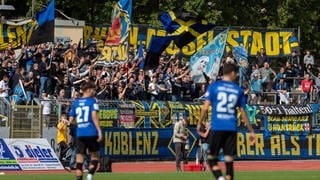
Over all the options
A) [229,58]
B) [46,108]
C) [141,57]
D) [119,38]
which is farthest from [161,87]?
[46,108]

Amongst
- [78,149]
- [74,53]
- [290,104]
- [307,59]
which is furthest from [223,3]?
[78,149]

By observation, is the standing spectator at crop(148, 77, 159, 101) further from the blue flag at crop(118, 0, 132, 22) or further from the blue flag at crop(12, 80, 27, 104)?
the blue flag at crop(12, 80, 27, 104)

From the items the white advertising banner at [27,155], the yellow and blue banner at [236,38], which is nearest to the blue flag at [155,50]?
the yellow and blue banner at [236,38]

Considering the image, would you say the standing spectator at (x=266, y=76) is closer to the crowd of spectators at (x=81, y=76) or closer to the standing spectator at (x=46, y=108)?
the crowd of spectators at (x=81, y=76)

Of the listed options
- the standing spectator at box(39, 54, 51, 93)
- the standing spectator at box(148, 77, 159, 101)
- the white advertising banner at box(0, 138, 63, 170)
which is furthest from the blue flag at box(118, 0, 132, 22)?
the white advertising banner at box(0, 138, 63, 170)

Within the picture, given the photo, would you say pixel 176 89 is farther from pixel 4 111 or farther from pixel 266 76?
pixel 4 111

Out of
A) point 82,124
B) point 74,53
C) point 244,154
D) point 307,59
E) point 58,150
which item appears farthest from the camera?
point 307,59

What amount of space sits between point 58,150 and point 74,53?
419cm

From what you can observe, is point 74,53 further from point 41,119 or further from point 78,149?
point 78,149

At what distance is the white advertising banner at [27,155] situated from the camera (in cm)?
2831

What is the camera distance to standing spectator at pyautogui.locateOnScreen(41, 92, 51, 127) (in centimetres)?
3050

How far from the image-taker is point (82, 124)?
1770 cm

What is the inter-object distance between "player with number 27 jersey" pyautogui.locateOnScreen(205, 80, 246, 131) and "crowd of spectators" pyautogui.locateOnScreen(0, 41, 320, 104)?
15487 millimetres

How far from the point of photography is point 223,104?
15.0 metres
